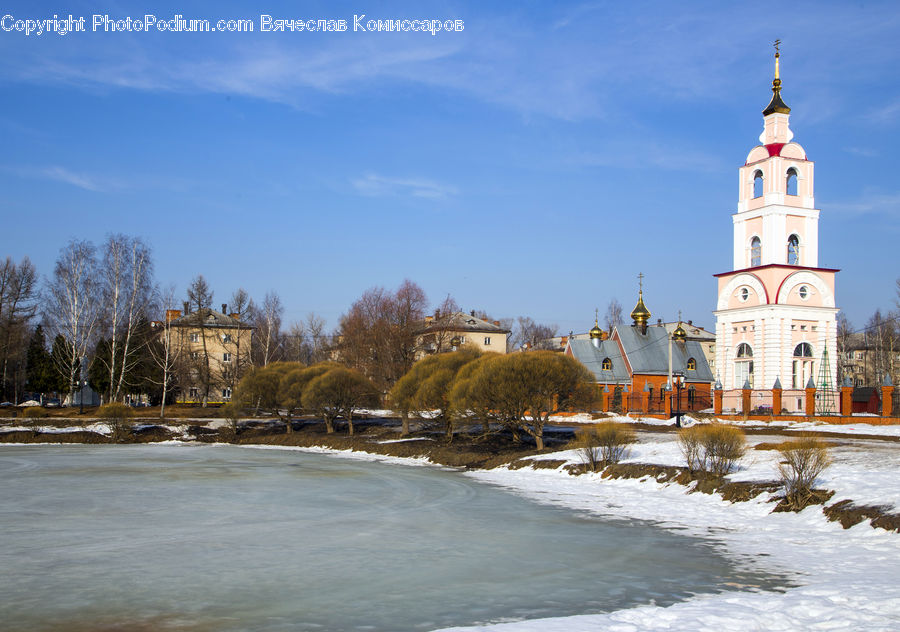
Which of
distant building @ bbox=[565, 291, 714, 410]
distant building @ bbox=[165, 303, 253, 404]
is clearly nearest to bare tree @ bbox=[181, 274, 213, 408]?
distant building @ bbox=[165, 303, 253, 404]

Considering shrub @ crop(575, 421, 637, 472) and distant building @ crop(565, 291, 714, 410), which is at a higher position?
distant building @ crop(565, 291, 714, 410)

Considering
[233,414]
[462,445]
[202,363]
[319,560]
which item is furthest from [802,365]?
[202,363]

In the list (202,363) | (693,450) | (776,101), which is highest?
(776,101)

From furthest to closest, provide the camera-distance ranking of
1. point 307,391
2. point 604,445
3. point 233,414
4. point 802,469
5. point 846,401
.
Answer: point 233,414 → point 307,391 → point 846,401 → point 604,445 → point 802,469

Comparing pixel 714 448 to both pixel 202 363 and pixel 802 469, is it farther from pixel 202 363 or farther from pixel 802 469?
pixel 202 363

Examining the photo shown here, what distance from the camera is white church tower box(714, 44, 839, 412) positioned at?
52.1m

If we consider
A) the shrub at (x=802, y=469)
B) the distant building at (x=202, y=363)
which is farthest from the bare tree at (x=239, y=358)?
the shrub at (x=802, y=469)

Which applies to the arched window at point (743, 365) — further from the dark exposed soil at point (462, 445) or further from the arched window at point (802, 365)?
the dark exposed soil at point (462, 445)

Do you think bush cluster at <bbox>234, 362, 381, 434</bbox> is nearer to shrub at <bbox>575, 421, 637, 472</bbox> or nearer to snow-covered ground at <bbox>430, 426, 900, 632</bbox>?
snow-covered ground at <bbox>430, 426, 900, 632</bbox>

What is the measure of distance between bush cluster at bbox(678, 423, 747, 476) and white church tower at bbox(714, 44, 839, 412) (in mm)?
31022

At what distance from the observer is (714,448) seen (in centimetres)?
2205

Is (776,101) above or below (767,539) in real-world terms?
above

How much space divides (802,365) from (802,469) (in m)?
37.8

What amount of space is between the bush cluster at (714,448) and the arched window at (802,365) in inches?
1269
